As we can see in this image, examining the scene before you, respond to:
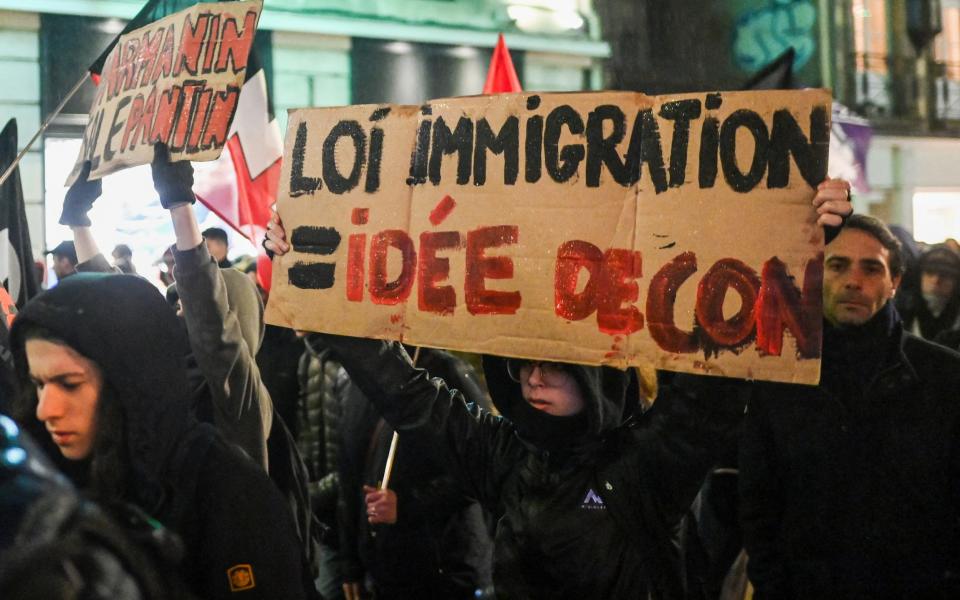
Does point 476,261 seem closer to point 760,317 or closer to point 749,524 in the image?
point 760,317

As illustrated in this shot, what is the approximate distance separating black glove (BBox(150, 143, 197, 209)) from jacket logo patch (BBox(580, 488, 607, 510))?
1541 millimetres

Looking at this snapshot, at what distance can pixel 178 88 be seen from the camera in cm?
377

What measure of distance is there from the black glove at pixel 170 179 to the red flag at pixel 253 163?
1.70 metres

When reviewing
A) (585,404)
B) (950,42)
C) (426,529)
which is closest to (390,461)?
(426,529)

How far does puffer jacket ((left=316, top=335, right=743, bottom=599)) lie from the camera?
112 inches

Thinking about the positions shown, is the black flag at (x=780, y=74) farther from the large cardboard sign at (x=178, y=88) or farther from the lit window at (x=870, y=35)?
the lit window at (x=870, y=35)

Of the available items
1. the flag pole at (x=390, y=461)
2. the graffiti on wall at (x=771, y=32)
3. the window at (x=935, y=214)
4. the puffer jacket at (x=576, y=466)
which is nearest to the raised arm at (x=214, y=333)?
the puffer jacket at (x=576, y=466)

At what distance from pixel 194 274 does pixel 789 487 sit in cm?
195

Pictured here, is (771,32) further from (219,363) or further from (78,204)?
(219,363)

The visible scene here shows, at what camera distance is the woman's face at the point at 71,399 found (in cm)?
241

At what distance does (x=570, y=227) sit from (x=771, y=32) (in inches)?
705

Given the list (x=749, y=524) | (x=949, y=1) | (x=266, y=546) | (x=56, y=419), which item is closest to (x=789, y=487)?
(x=749, y=524)

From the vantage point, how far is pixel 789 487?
367cm

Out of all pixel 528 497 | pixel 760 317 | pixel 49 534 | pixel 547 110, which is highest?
pixel 547 110
